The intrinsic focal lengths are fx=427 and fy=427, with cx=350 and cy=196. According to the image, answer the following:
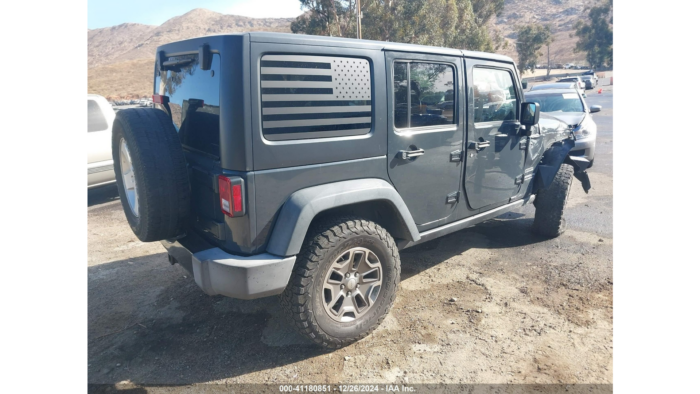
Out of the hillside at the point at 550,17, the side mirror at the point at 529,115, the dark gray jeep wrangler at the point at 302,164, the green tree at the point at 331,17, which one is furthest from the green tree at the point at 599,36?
the dark gray jeep wrangler at the point at 302,164

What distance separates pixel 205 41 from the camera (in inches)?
103

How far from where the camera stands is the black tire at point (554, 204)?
4.75 m

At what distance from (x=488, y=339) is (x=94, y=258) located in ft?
13.8

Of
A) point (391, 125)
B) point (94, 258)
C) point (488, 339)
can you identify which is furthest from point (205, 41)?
point (94, 258)

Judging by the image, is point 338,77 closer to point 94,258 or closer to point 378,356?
point 378,356

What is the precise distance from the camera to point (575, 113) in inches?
338

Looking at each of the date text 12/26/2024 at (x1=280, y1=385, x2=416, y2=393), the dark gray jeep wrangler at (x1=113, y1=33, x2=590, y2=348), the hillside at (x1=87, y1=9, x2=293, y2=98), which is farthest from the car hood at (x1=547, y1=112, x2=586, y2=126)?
the hillside at (x1=87, y1=9, x2=293, y2=98)

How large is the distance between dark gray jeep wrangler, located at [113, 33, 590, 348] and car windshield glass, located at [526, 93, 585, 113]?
6216mm

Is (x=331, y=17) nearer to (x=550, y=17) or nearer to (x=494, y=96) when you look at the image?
(x=494, y=96)

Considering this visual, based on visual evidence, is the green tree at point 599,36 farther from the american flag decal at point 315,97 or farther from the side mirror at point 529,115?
the american flag decal at point 315,97

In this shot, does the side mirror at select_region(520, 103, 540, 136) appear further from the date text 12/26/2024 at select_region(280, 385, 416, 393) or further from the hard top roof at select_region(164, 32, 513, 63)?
the date text 12/26/2024 at select_region(280, 385, 416, 393)

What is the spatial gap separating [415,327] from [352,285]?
0.67 meters

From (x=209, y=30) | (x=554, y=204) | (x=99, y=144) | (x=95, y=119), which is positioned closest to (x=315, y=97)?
(x=554, y=204)

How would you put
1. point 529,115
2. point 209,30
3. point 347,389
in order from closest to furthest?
point 347,389
point 529,115
point 209,30
